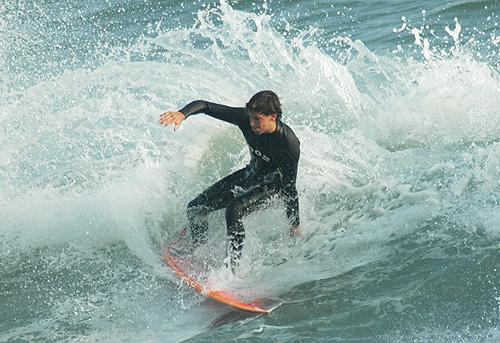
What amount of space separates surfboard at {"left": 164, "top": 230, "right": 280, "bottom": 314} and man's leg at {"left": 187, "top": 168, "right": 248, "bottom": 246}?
8.6 inches

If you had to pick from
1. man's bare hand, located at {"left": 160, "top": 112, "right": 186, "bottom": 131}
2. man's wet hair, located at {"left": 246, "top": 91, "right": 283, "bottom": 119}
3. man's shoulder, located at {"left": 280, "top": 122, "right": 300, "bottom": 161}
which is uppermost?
man's bare hand, located at {"left": 160, "top": 112, "right": 186, "bottom": 131}

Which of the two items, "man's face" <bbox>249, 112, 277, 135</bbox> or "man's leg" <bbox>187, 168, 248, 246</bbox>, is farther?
"man's leg" <bbox>187, 168, 248, 246</bbox>

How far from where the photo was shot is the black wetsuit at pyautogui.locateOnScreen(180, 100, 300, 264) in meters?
6.36

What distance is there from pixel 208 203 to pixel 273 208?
64 cm

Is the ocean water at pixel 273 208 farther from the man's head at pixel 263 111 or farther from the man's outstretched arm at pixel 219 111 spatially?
the man's head at pixel 263 111

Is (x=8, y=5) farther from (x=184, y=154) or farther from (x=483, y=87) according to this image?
(x=483, y=87)

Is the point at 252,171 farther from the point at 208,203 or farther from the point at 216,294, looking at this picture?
the point at 216,294

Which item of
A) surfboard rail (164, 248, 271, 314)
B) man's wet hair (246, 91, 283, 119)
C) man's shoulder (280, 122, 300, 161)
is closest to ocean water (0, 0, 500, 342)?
surfboard rail (164, 248, 271, 314)

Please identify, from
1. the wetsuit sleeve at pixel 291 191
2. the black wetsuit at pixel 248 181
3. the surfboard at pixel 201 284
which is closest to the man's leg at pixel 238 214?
the black wetsuit at pixel 248 181

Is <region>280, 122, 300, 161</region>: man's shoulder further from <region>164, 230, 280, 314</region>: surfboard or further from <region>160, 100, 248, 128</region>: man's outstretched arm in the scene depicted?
<region>164, 230, 280, 314</region>: surfboard

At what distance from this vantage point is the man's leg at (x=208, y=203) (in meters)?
6.69

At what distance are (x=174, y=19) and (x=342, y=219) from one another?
1019 centimetres

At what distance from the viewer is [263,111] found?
240 inches

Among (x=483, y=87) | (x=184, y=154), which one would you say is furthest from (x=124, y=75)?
(x=483, y=87)
